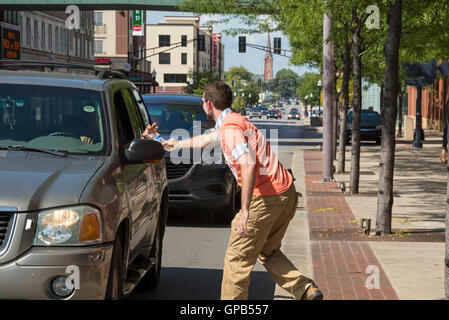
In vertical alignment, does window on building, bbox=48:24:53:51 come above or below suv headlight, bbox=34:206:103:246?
above

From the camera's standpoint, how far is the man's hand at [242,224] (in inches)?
234

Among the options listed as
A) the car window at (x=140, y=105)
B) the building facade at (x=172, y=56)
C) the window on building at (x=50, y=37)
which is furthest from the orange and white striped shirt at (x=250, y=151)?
the building facade at (x=172, y=56)

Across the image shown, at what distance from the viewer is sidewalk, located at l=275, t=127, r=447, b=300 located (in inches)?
311

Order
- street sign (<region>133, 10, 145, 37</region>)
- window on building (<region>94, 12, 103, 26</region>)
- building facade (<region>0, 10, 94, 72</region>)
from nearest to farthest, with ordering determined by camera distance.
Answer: building facade (<region>0, 10, 94, 72</region>)
street sign (<region>133, 10, 145, 37</region>)
window on building (<region>94, 12, 103, 26</region>)

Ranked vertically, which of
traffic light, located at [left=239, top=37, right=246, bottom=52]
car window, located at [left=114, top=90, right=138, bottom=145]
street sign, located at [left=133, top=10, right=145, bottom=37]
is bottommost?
car window, located at [left=114, top=90, right=138, bottom=145]

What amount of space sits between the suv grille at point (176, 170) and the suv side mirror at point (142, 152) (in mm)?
6233

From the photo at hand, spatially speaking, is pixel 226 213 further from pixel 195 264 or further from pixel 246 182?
pixel 246 182

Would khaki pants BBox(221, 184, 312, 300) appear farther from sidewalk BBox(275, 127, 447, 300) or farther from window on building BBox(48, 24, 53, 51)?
window on building BBox(48, 24, 53, 51)

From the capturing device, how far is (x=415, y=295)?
7.52 meters

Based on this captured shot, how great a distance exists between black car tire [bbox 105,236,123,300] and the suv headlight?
380 millimetres

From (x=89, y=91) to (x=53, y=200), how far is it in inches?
67.7

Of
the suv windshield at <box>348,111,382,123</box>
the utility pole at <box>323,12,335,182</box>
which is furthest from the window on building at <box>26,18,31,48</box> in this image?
the utility pole at <box>323,12,335,182</box>
